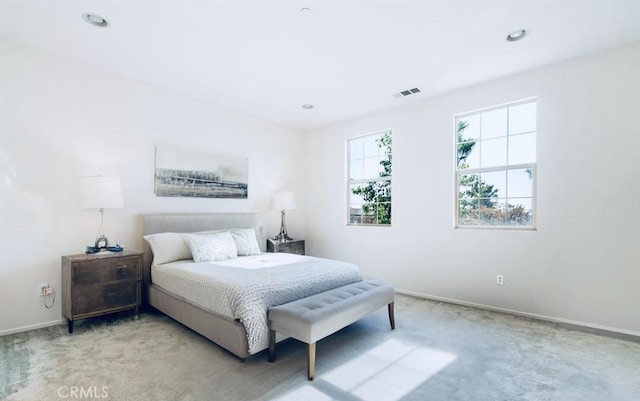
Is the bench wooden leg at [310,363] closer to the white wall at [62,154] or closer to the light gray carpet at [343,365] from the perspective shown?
the light gray carpet at [343,365]

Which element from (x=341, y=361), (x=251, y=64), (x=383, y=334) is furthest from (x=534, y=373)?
(x=251, y=64)

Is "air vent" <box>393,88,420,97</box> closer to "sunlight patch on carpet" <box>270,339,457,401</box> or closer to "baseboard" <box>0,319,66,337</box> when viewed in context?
"sunlight patch on carpet" <box>270,339,457,401</box>

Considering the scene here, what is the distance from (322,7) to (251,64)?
1.18 m

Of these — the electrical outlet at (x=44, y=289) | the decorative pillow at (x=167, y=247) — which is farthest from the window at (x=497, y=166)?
the electrical outlet at (x=44, y=289)

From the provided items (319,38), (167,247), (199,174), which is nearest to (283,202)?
(199,174)

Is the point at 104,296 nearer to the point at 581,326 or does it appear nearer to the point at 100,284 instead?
the point at 100,284

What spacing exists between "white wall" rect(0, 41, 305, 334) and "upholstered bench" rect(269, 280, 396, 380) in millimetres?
2353

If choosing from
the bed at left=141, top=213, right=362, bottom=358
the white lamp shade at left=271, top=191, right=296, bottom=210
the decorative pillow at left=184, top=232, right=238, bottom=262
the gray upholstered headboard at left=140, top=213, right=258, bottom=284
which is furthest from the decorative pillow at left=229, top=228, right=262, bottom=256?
the white lamp shade at left=271, top=191, right=296, bottom=210

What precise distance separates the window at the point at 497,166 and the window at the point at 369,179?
3.57 feet

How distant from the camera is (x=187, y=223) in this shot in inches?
156

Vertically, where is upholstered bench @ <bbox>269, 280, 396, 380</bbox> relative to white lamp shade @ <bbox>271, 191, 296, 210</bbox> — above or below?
below

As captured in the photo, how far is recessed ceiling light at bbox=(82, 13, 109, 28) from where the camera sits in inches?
98.2

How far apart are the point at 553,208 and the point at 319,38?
2.99 m

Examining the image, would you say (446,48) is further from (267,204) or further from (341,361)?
(267,204)
